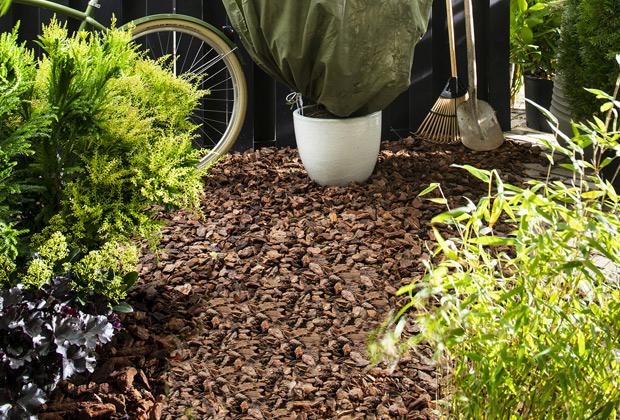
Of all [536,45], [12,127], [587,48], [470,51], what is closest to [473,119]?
[470,51]

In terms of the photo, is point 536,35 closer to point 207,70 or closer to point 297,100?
point 297,100

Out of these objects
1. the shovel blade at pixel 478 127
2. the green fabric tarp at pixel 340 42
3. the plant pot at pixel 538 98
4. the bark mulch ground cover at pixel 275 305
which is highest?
the green fabric tarp at pixel 340 42

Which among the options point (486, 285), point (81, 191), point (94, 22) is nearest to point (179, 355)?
point (81, 191)

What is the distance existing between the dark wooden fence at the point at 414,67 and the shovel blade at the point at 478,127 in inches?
13.6

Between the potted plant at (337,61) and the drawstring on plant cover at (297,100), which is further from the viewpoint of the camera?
the drawstring on plant cover at (297,100)

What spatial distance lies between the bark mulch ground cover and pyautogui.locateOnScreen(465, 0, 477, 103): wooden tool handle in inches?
28.7

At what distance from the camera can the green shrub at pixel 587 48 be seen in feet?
16.7

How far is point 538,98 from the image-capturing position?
6828mm

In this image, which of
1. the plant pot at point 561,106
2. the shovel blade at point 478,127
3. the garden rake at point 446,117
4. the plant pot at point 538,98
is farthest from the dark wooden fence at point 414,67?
the plant pot at point 561,106

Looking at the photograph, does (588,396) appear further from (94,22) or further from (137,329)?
(94,22)

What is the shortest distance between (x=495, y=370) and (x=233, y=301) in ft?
Result: 6.31

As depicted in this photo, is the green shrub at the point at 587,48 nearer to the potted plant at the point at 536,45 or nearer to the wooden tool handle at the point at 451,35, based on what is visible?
the wooden tool handle at the point at 451,35

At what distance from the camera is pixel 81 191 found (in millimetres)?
3488

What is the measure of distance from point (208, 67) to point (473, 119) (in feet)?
5.56
